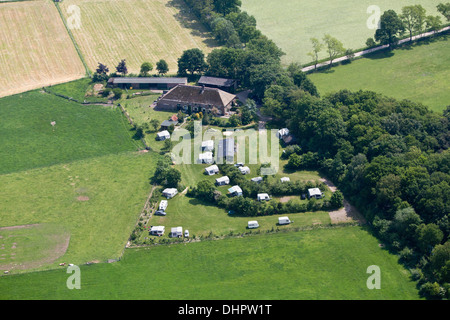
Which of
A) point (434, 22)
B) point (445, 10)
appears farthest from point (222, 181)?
point (445, 10)

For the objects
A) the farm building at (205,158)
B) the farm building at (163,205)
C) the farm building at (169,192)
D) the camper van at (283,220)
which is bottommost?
the camper van at (283,220)

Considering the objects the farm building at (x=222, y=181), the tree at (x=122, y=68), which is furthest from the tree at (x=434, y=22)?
the farm building at (x=222, y=181)

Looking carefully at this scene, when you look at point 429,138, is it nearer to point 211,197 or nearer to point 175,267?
point 211,197

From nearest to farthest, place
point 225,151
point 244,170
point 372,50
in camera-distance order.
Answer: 1. point 244,170
2. point 225,151
3. point 372,50

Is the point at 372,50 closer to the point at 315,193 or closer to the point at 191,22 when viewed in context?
the point at 191,22

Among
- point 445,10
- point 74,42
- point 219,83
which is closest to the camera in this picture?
point 219,83

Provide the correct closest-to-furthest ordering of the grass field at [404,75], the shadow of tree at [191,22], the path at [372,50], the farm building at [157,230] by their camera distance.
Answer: the farm building at [157,230], the grass field at [404,75], the path at [372,50], the shadow of tree at [191,22]

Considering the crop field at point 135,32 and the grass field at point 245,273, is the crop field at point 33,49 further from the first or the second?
the grass field at point 245,273
